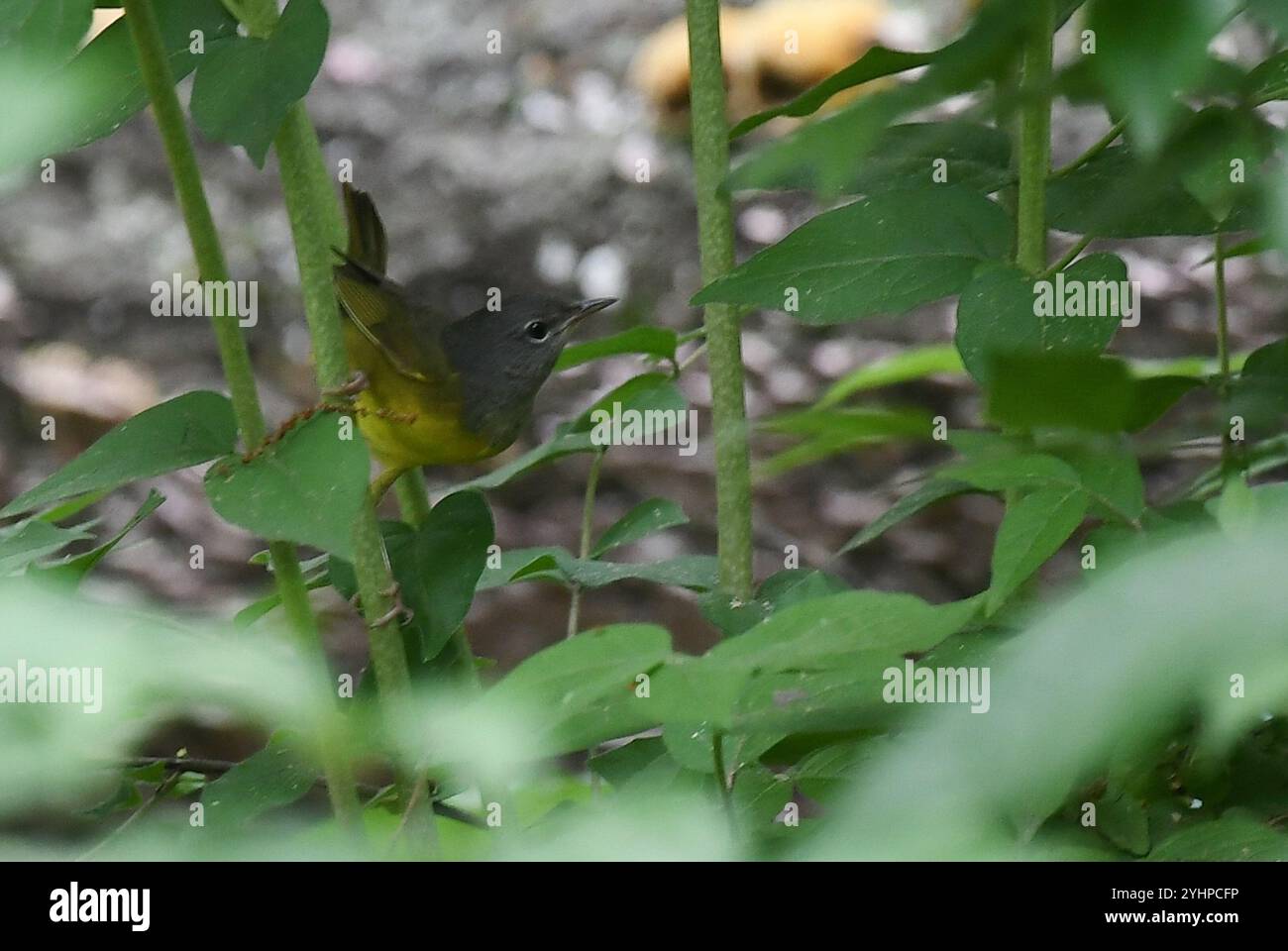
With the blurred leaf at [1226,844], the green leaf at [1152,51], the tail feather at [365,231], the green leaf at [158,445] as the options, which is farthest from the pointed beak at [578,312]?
the green leaf at [1152,51]

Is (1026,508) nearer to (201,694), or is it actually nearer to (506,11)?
(201,694)

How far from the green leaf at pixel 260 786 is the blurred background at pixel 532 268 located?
84.2 inches

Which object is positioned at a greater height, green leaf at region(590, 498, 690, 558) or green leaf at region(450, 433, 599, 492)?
green leaf at region(450, 433, 599, 492)

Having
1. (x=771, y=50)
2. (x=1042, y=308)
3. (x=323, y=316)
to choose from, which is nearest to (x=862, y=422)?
(x=1042, y=308)

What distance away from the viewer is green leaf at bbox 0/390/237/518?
0.62 m

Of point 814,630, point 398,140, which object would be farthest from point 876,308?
point 398,140

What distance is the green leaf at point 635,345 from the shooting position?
946 mm

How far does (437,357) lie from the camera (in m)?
1.76

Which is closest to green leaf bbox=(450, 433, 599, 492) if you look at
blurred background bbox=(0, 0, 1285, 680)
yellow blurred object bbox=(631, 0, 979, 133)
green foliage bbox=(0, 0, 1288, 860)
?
green foliage bbox=(0, 0, 1288, 860)

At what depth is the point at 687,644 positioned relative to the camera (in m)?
2.91

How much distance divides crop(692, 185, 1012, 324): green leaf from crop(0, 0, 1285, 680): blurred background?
2.18 metres

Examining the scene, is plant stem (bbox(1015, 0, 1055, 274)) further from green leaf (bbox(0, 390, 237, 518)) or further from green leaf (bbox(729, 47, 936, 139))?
green leaf (bbox(0, 390, 237, 518))

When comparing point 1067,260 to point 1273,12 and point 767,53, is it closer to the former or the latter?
point 1273,12

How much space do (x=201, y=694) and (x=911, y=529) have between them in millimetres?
3000
